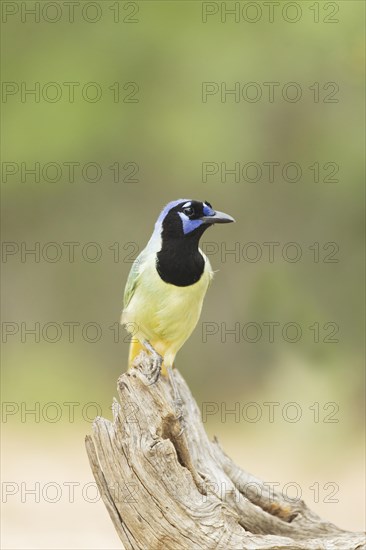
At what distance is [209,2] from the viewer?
927 cm

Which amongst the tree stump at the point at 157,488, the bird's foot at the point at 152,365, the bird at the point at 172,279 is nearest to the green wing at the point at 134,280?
the bird at the point at 172,279

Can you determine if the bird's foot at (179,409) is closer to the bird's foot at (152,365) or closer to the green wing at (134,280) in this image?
the bird's foot at (152,365)

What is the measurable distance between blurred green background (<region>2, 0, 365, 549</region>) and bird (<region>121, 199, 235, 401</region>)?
173 inches

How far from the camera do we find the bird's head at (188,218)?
4.53 metres

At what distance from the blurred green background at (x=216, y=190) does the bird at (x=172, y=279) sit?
4392 mm

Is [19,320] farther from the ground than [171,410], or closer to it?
farther from the ground

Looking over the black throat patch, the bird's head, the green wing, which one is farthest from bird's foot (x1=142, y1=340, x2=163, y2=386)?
the bird's head

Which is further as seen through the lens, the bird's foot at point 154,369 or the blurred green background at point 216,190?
the blurred green background at point 216,190

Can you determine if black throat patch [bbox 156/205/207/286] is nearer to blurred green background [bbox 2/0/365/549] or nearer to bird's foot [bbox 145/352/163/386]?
bird's foot [bbox 145/352/163/386]

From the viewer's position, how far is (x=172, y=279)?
4621mm

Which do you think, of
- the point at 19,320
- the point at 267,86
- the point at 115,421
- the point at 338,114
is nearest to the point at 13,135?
the point at 19,320

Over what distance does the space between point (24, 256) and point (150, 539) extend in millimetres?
6652

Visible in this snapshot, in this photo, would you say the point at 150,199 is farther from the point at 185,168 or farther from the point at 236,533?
the point at 236,533

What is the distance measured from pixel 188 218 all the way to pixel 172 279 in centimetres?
33
